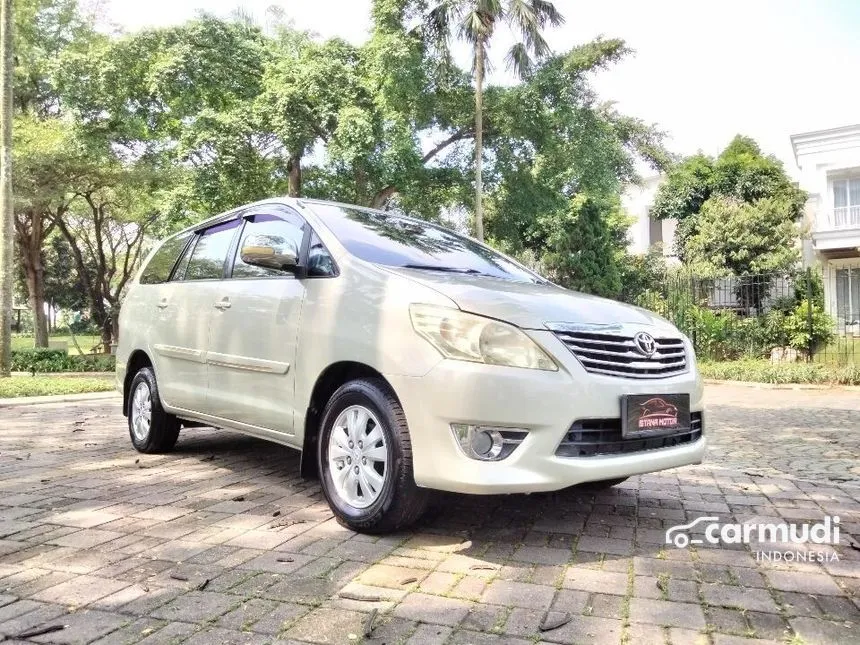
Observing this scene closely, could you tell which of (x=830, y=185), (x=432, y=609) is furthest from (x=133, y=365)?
(x=830, y=185)

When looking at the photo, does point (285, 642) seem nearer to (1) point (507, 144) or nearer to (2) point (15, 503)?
(2) point (15, 503)

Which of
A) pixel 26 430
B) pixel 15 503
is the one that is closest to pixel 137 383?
pixel 15 503

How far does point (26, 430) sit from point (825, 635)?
6.96 metres

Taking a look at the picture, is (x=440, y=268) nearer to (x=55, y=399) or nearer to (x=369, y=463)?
(x=369, y=463)

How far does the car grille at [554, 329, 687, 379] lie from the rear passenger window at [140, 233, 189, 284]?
3.46m

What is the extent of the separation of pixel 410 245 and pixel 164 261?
8.25 feet

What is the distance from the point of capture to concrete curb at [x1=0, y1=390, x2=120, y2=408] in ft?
29.6

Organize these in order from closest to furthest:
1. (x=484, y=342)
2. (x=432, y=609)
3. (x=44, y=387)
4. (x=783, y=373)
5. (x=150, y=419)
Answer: (x=432, y=609)
(x=484, y=342)
(x=150, y=419)
(x=44, y=387)
(x=783, y=373)

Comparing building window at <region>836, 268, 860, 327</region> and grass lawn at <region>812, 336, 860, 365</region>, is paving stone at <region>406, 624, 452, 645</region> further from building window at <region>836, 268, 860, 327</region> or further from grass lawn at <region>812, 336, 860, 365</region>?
building window at <region>836, 268, 860, 327</region>

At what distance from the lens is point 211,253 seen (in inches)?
190

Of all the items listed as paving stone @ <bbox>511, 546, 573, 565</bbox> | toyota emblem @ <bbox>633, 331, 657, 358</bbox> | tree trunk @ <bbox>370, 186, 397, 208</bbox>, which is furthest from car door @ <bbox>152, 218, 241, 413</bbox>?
tree trunk @ <bbox>370, 186, 397, 208</bbox>

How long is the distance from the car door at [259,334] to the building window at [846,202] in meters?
22.3

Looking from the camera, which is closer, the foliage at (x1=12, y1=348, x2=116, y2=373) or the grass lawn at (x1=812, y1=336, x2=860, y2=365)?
the grass lawn at (x1=812, y1=336, x2=860, y2=365)

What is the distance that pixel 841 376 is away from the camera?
1260cm
